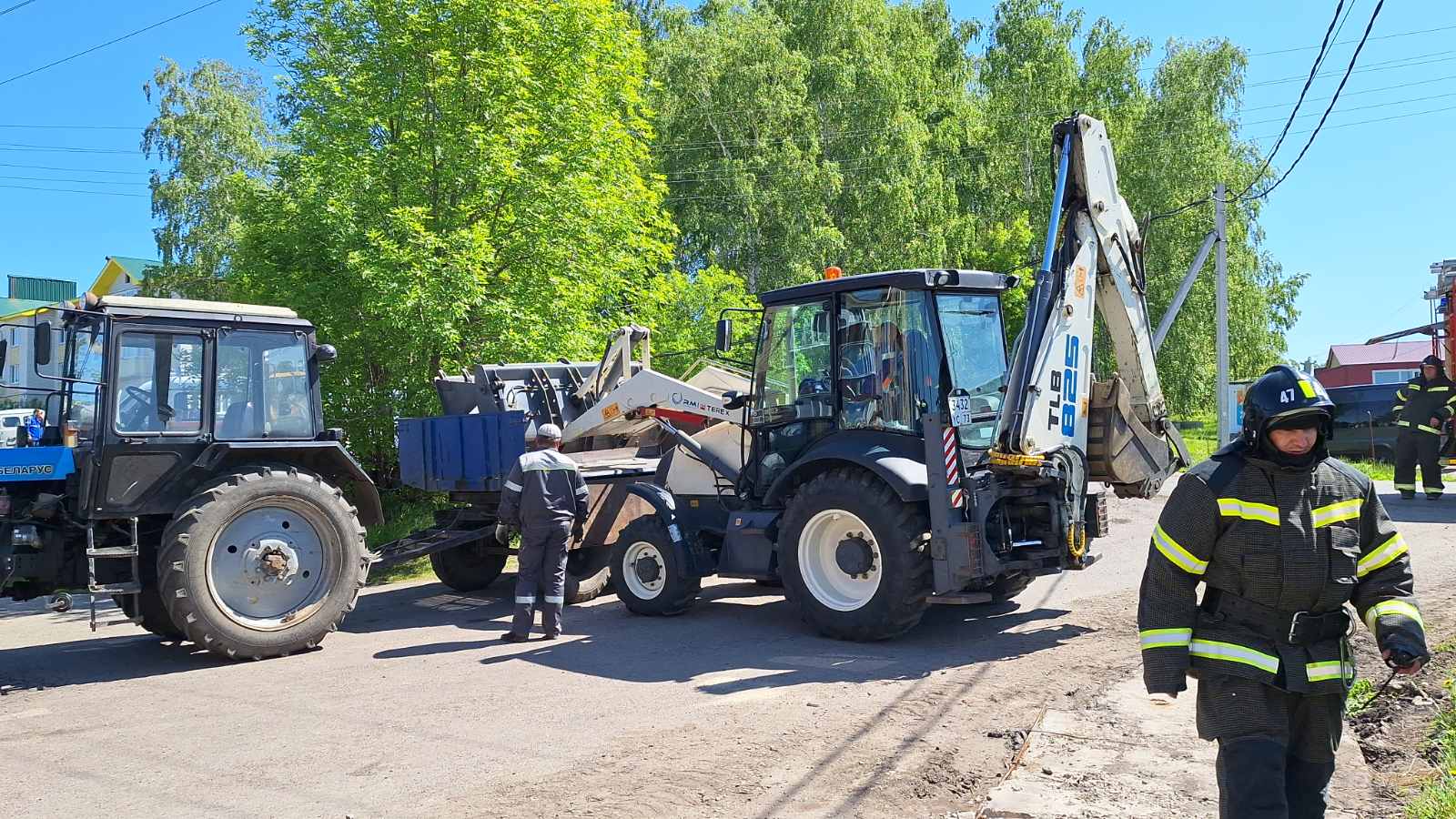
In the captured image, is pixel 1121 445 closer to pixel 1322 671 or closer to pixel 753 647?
pixel 753 647

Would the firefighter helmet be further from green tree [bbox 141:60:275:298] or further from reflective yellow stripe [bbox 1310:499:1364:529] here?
green tree [bbox 141:60:275:298]

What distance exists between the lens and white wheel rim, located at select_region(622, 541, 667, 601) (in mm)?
9039

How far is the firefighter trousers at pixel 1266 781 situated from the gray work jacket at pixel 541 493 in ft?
19.8

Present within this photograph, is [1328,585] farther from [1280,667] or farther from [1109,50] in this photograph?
[1109,50]

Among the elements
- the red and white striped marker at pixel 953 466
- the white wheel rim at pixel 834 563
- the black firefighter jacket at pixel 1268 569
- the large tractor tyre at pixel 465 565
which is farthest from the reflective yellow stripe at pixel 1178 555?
the large tractor tyre at pixel 465 565

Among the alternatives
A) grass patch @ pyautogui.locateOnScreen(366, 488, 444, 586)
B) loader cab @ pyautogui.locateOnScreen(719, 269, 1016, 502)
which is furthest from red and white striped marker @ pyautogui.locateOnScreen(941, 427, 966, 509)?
grass patch @ pyautogui.locateOnScreen(366, 488, 444, 586)

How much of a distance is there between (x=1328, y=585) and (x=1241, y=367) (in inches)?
1261

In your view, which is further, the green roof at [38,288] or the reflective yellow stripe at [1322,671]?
the green roof at [38,288]

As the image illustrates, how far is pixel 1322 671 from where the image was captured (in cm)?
327

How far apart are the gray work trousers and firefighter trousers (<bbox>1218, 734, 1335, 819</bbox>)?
5.95 meters

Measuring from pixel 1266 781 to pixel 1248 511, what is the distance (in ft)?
2.62

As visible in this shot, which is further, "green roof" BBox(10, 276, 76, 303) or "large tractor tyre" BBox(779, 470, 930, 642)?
"green roof" BBox(10, 276, 76, 303)

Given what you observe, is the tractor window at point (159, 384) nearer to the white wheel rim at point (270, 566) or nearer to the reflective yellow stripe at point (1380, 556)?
the white wheel rim at point (270, 566)

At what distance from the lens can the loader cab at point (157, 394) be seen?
7.63 meters
